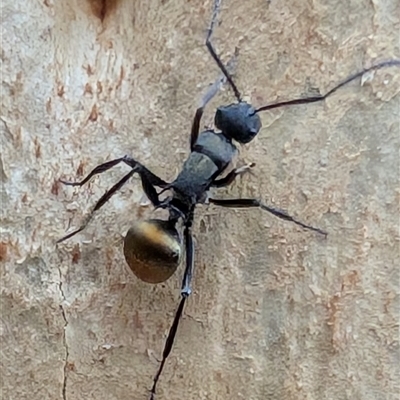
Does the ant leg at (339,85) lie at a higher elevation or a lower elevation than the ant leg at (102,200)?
higher

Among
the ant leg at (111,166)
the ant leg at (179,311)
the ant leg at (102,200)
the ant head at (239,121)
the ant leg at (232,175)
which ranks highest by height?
the ant head at (239,121)

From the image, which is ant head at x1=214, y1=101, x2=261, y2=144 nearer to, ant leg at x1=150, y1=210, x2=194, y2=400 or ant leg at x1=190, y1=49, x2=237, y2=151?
ant leg at x1=190, y1=49, x2=237, y2=151

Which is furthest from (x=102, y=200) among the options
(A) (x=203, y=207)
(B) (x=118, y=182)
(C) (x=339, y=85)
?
(C) (x=339, y=85)

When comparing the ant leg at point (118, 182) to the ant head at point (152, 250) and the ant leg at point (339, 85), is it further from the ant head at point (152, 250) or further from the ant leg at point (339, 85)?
the ant leg at point (339, 85)

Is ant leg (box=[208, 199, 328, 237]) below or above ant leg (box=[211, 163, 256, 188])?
below

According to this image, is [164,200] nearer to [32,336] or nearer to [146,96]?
[146,96]

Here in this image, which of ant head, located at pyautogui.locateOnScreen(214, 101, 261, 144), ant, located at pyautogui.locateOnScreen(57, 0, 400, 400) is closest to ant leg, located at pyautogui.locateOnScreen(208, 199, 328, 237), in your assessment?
ant, located at pyautogui.locateOnScreen(57, 0, 400, 400)

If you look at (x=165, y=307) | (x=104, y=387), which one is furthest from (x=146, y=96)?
(x=104, y=387)

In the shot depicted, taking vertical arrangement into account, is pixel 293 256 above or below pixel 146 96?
below

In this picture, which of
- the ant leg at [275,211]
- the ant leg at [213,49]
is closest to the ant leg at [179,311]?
the ant leg at [275,211]
